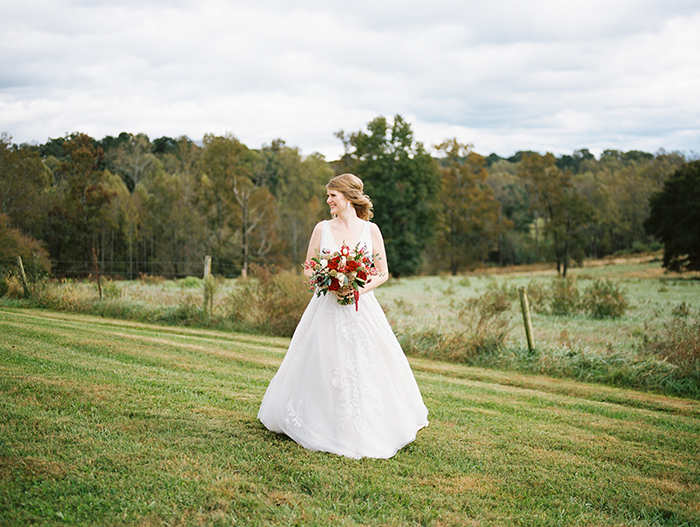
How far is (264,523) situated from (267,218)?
37994 mm

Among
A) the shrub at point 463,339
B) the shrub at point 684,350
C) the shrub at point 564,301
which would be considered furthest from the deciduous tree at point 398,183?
the shrub at point 684,350

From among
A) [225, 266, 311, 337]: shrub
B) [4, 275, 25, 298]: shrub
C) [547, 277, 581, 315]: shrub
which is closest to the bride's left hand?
[225, 266, 311, 337]: shrub

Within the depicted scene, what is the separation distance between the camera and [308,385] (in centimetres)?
439

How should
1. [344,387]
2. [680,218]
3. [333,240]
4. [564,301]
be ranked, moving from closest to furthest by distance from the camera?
[344,387] < [333,240] < [564,301] < [680,218]

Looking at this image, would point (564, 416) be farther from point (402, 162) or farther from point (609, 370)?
point (402, 162)

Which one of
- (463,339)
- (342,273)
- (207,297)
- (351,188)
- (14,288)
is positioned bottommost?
(463,339)

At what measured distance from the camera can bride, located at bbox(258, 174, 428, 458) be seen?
168 inches

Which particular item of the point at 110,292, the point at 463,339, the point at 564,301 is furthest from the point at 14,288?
the point at 564,301

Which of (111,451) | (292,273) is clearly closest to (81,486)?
(111,451)

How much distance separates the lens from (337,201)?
4879 mm

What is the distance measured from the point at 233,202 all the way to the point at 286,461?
37.4m

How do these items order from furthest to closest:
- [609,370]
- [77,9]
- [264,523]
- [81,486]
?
[77,9] → [609,370] → [81,486] → [264,523]

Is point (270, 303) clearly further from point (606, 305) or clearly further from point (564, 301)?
point (606, 305)

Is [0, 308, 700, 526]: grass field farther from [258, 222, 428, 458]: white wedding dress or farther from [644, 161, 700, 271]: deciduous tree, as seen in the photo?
[644, 161, 700, 271]: deciduous tree
